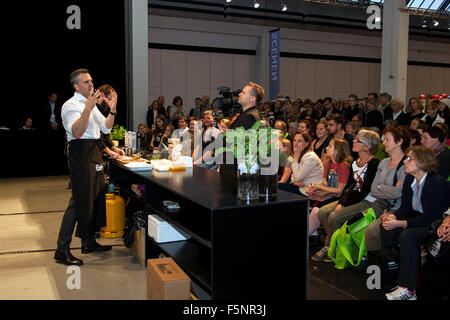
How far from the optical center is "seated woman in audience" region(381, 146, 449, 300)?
2971mm

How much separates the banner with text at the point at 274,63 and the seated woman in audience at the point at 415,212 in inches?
332

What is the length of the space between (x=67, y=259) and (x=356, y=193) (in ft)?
8.36

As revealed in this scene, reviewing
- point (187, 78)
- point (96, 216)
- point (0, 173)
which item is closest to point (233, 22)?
point (187, 78)

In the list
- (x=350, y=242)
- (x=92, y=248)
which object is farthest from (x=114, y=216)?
(x=350, y=242)

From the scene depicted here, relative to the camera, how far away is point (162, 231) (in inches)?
128

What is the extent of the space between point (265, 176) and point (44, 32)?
8.00 meters

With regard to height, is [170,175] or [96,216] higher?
[170,175]

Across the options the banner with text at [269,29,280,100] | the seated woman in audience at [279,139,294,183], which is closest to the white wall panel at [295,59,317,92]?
the banner with text at [269,29,280,100]

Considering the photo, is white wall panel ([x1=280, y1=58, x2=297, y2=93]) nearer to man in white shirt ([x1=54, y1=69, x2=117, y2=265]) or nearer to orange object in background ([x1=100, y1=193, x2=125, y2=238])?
orange object in background ([x1=100, y1=193, x2=125, y2=238])

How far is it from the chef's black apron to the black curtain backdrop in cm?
505

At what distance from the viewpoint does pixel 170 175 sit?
342 cm

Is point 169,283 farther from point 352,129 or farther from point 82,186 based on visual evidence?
point 352,129

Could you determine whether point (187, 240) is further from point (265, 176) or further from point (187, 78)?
point (187, 78)
